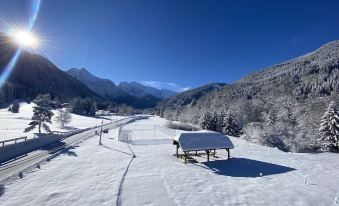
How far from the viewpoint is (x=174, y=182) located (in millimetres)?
20422

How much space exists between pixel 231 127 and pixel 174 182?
53.6 m

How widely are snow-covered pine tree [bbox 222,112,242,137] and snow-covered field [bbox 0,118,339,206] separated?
128 feet

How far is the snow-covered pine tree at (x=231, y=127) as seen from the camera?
70312 millimetres

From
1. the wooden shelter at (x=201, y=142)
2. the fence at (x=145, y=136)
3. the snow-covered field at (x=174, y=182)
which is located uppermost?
the wooden shelter at (x=201, y=142)

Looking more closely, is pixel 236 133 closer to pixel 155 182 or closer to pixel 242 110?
pixel 242 110

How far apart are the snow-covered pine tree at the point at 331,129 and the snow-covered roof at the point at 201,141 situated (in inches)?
992

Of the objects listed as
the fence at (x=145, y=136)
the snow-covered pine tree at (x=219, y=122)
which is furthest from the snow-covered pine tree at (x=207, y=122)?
the fence at (x=145, y=136)

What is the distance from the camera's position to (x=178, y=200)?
1666 cm

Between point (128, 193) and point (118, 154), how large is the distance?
15.9 metres

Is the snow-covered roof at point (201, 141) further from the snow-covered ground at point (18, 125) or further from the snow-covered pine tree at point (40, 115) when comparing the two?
the snow-covered pine tree at point (40, 115)


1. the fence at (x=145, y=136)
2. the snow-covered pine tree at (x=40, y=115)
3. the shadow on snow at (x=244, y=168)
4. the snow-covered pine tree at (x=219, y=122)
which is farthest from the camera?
the snow-covered pine tree at (x=219, y=122)

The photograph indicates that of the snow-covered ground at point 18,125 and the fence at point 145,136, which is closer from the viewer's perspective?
the fence at point 145,136

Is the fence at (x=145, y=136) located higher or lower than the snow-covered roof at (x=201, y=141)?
lower

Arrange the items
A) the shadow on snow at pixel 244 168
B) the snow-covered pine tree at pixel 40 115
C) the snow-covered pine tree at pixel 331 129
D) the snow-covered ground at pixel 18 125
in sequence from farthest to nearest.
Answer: the snow-covered pine tree at pixel 40 115
the snow-covered ground at pixel 18 125
the snow-covered pine tree at pixel 331 129
the shadow on snow at pixel 244 168
